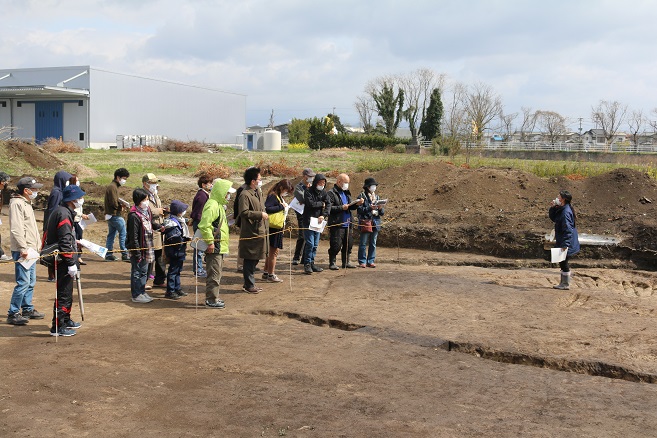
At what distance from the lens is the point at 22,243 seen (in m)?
8.62

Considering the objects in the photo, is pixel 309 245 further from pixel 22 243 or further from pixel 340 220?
pixel 22 243

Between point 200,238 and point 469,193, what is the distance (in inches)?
462

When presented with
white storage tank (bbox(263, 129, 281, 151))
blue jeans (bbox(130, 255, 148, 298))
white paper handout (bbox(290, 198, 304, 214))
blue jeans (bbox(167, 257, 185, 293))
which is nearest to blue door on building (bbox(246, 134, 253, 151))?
white storage tank (bbox(263, 129, 281, 151))

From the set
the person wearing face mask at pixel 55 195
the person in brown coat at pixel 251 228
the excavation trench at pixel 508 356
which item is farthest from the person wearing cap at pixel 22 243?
the excavation trench at pixel 508 356

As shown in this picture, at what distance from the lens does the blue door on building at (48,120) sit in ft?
169

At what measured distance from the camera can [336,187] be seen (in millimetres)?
13383

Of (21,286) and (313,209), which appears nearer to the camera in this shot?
(21,286)

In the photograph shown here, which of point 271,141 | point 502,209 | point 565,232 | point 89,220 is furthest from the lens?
point 271,141

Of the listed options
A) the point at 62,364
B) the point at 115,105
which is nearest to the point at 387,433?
the point at 62,364

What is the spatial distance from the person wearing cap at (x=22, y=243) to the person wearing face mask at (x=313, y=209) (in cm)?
497

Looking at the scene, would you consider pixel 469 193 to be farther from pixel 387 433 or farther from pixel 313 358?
pixel 387 433

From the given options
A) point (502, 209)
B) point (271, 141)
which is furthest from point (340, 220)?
point (271, 141)

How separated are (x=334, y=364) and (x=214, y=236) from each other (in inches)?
132

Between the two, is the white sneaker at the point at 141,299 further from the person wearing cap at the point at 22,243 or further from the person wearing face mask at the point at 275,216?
the person wearing face mask at the point at 275,216
